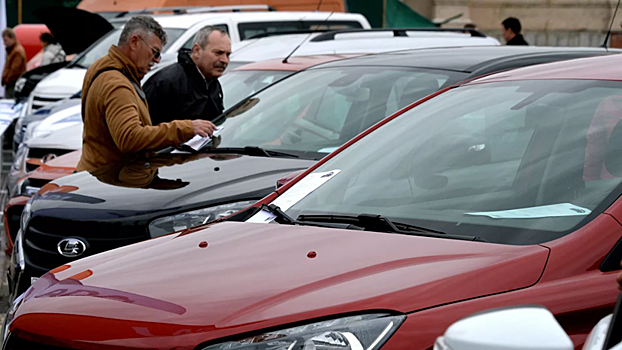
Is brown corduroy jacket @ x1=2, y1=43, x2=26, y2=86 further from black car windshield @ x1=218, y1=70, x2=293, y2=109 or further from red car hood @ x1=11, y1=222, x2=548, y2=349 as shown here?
red car hood @ x1=11, y1=222, x2=548, y2=349

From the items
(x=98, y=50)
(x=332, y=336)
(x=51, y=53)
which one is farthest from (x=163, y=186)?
(x=51, y=53)

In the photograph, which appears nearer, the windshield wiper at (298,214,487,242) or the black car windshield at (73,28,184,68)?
the windshield wiper at (298,214,487,242)

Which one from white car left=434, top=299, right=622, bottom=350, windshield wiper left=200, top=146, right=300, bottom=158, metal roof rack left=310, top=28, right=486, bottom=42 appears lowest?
windshield wiper left=200, top=146, right=300, bottom=158

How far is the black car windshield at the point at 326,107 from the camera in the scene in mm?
5137

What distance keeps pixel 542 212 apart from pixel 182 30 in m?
8.75

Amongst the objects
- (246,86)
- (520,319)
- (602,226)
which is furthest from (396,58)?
(520,319)

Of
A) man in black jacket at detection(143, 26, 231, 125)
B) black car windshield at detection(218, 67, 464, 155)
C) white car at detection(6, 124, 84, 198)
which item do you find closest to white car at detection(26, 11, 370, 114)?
white car at detection(6, 124, 84, 198)

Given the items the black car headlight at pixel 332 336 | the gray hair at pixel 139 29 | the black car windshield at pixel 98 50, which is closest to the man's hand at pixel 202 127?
the gray hair at pixel 139 29

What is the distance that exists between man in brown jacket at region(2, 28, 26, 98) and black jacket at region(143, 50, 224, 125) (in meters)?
11.2

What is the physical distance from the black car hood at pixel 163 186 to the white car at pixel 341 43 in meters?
3.21

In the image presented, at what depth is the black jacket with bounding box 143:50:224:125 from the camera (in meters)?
6.29

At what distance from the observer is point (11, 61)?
55.2 feet

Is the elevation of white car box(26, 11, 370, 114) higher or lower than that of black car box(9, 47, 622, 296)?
lower

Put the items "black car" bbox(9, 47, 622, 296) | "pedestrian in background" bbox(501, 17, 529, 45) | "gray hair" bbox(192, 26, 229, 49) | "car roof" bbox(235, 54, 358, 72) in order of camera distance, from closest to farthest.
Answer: "black car" bbox(9, 47, 622, 296) → "car roof" bbox(235, 54, 358, 72) → "gray hair" bbox(192, 26, 229, 49) → "pedestrian in background" bbox(501, 17, 529, 45)
